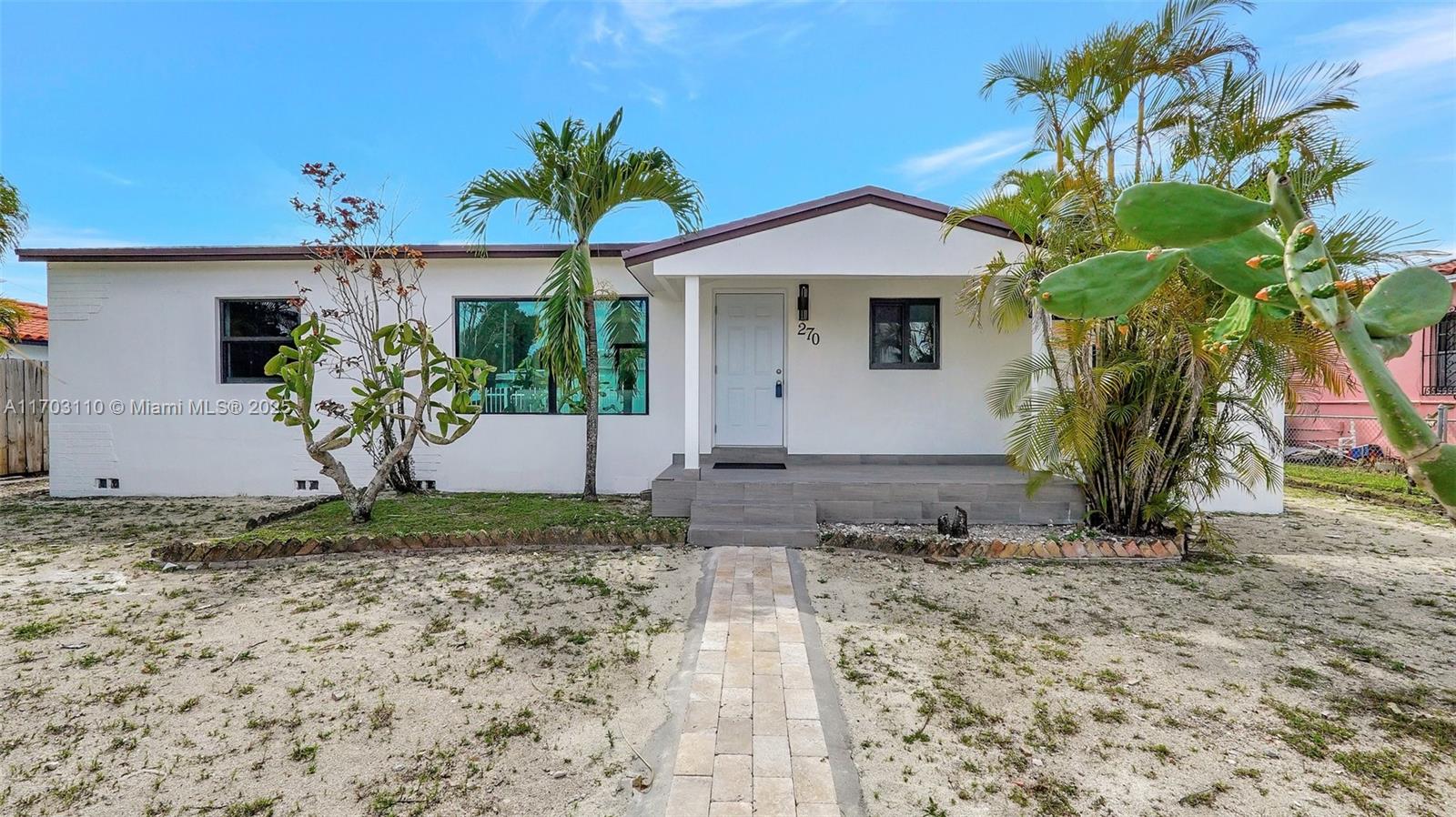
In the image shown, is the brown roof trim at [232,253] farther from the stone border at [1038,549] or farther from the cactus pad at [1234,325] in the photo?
the cactus pad at [1234,325]

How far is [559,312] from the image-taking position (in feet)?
21.8

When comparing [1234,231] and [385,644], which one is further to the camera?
[385,644]

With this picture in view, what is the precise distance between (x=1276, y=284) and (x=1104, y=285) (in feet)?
1.01

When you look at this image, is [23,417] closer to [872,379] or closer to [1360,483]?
[872,379]

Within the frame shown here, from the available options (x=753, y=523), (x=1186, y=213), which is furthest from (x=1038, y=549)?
(x=1186, y=213)

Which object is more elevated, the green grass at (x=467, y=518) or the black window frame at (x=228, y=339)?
the black window frame at (x=228, y=339)

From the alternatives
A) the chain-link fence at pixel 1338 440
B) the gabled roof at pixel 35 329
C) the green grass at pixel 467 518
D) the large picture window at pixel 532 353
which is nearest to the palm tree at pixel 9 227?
the gabled roof at pixel 35 329

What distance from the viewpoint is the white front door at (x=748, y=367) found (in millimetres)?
8211

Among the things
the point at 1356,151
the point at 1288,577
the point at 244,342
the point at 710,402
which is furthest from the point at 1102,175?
the point at 244,342

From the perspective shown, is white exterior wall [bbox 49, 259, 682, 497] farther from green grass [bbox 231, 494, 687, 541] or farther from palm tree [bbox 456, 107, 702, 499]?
palm tree [bbox 456, 107, 702, 499]

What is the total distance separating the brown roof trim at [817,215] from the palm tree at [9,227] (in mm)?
8284

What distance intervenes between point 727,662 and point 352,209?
688cm

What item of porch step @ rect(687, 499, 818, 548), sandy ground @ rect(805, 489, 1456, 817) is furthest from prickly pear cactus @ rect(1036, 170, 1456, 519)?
porch step @ rect(687, 499, 818, 548)

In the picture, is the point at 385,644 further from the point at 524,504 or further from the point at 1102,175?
the point at 1102,175
